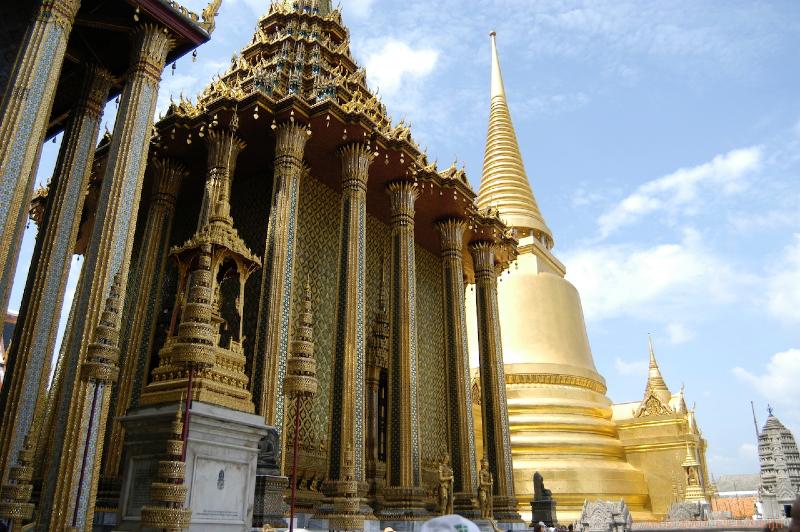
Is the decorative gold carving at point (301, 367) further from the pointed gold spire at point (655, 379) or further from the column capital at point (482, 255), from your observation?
the pointed gold spire at point (655, 379)

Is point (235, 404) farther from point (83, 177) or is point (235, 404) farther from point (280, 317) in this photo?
point (83, 177)

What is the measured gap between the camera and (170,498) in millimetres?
4441

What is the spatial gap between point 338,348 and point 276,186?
341 cm

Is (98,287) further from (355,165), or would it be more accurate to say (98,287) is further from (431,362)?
(431,362)

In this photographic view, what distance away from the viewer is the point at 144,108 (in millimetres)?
10359

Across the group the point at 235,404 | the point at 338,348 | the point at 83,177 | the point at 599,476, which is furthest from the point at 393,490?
the point at 599,476

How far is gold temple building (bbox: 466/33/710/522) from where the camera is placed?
19.4m

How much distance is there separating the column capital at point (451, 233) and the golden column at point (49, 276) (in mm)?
8919

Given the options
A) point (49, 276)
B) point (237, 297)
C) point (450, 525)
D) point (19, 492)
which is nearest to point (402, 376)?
point (237, 297)

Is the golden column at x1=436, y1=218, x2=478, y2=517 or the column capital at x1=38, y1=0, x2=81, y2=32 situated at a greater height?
the column capital at x1=38, y1=0, x2=81, y2=32

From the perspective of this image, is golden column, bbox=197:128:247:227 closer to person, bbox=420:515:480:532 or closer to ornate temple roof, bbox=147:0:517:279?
ornate temple roof, bbox=147:0:517:279

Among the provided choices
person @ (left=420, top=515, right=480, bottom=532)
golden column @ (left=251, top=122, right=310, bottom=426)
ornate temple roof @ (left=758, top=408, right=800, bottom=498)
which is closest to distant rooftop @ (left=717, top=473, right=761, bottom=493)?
ornate temple roof @ (left=758, top=408, right=800, bottom=498)

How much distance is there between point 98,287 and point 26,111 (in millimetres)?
2513

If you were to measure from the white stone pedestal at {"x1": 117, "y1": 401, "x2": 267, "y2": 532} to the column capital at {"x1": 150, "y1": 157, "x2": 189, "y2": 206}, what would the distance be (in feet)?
31.7
